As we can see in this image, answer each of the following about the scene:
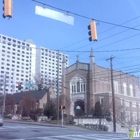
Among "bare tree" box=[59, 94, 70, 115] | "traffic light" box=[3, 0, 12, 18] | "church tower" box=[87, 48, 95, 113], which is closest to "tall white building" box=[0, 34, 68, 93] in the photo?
"bare tree" box=[59, 94, 70, 115]

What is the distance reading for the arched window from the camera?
63484 mm

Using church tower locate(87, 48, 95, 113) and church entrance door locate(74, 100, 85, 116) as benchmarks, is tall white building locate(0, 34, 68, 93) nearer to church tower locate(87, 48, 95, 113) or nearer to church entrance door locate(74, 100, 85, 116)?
church tower locate(87, 48, 95, 113)

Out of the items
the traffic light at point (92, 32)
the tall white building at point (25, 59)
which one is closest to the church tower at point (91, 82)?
the tall white building at point (25, 59)

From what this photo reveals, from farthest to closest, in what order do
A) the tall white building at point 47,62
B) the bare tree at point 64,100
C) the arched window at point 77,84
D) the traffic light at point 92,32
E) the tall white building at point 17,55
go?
the arched window at point 77,84
the bare tree at point 64,100
the tall white building at point 47,62
the tall white building at point 17,55
the traffic light at point 92,32

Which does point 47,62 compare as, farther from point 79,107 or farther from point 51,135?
point 51,135

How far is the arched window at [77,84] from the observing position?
63484 mm

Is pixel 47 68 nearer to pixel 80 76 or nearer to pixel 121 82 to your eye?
pixel 80 76

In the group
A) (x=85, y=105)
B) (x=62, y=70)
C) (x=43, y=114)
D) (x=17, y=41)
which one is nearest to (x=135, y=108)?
(x=85, y=105)

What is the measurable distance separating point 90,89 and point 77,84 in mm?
4433

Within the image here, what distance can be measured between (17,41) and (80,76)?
111ft

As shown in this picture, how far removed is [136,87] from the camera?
74812 millimetres

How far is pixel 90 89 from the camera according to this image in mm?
61594

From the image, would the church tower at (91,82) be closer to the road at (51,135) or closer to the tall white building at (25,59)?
the tall white building at (25,59)

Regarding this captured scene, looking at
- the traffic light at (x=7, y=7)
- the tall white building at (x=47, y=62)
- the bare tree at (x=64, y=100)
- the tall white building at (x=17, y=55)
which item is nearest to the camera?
the traffic light at (x=7, y=7)
